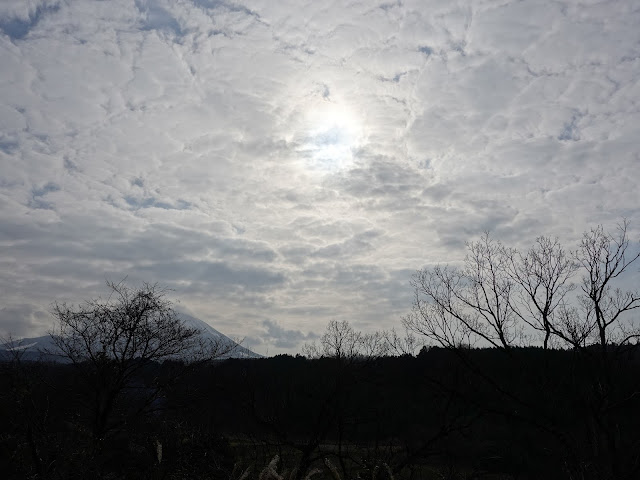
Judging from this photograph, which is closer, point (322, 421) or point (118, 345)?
point (322, 421)

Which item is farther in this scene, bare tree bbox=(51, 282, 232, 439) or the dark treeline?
bare tree bbox=(51, 282, 232, 439)

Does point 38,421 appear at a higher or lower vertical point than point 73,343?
lower

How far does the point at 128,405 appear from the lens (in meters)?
23.9

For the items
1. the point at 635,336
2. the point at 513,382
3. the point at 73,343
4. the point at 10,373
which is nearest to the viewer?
the point at 10,373

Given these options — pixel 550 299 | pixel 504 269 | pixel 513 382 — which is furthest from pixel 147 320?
pixel 513 382

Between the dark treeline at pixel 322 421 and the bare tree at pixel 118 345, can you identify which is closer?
the dark treeline at pixel 322 421

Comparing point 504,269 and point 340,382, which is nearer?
point 340,382

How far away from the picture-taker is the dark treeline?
600cm

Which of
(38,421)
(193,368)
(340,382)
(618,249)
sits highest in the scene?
(618,249)

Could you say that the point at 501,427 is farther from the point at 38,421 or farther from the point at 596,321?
the point at 38,421

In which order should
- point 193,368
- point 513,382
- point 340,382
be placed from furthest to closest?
point 513,382 → point 193,368 → point 340,382

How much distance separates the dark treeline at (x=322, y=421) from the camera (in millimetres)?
6000

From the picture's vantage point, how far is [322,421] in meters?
5.75

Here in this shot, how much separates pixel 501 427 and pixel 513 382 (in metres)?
5.65
